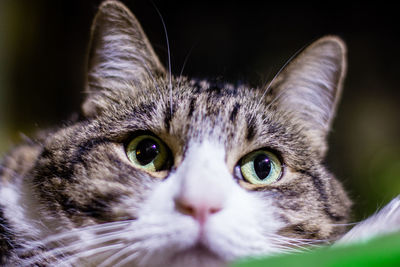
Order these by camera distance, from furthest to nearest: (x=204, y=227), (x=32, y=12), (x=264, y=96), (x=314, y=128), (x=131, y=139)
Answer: (x=32, y=12) < (x=314, y=128) < (x=264, y=96) < (x=131, y=139) < (x=204, y=227)

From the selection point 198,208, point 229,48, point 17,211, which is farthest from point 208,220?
point 229,48

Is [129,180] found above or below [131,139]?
below

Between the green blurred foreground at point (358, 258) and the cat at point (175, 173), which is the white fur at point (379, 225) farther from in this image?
the green blurred foreground at point (358, 258)

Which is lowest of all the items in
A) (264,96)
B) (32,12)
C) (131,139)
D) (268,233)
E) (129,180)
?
(268,233)

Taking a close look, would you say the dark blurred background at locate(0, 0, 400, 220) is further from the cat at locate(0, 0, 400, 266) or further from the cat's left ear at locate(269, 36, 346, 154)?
the cat at locate(0, 0, 400, 266)

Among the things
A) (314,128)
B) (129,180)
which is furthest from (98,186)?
(314,128)

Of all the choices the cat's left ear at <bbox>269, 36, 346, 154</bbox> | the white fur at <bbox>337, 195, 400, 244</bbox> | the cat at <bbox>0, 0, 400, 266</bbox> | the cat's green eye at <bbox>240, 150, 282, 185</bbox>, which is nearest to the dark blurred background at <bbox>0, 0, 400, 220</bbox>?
the cat's left ear at <bbox>269, 36, 346, 154</bbox>

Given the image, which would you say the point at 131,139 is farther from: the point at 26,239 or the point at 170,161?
the point at 26,239

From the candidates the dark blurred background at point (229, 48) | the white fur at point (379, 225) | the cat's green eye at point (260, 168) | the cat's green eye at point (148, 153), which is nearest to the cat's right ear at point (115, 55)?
the cat's green eye at point (148, 153)

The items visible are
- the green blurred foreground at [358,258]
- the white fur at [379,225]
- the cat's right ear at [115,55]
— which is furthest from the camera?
the cat's right ear at [115,55]
